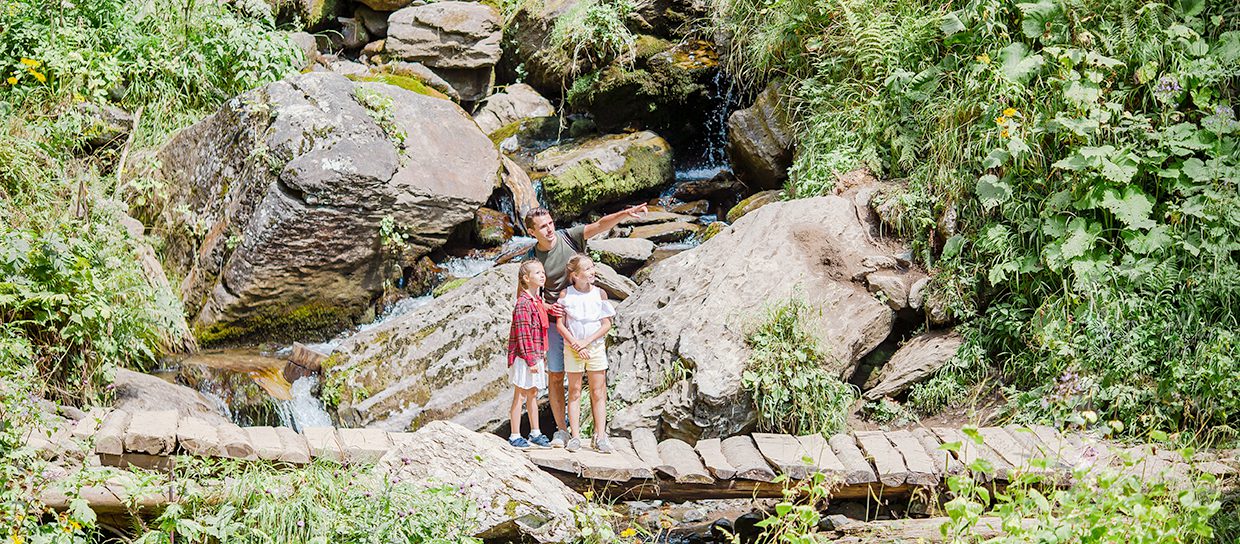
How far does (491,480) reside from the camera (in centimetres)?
518

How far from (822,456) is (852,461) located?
0.17 meters

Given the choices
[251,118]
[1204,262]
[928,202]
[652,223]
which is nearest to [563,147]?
[652,223]

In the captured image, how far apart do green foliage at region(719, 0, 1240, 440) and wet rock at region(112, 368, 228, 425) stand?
502cm

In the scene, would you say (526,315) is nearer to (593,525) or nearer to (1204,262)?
(593,525)

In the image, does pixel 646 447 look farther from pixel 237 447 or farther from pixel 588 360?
pixel 237 447

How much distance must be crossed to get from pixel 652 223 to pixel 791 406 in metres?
3.78

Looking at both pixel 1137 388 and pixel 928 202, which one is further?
pixel 928 202

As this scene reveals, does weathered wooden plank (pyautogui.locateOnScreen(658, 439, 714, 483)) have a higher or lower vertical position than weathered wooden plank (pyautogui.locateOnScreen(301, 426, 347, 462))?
lower

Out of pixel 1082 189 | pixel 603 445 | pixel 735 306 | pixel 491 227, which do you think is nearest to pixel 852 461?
pixel 603 445

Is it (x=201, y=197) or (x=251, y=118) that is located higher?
(x=251, y=118)

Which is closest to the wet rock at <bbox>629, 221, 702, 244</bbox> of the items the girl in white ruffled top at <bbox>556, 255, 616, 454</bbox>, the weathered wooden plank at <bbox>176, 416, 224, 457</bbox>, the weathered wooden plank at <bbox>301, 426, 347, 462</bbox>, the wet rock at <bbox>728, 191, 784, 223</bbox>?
the wet rock at <bbox>728, 191, 784, 223</bbox>

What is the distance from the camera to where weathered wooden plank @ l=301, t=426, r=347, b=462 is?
540 centimetres

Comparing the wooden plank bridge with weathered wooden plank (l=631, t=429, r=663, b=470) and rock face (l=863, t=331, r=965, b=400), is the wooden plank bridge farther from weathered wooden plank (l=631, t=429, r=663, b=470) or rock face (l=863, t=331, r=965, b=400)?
rock face (l=863, t=331, r=965, b=400)

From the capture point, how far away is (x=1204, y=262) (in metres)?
6.47
